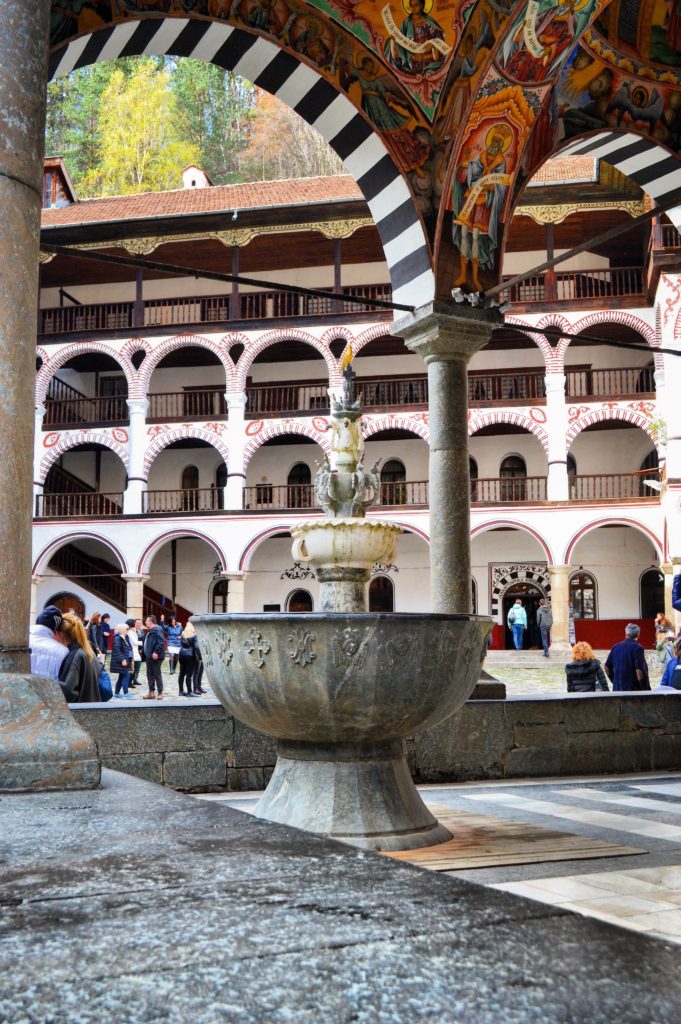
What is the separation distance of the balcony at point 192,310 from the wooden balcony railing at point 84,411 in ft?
6.44

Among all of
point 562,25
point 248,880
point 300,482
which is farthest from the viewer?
point 300,482

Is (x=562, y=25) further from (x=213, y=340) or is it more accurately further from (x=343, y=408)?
(x=213, y=340)

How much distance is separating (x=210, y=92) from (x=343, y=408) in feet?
156

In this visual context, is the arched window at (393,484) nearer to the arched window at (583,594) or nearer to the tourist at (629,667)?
the arched window at (583,594)

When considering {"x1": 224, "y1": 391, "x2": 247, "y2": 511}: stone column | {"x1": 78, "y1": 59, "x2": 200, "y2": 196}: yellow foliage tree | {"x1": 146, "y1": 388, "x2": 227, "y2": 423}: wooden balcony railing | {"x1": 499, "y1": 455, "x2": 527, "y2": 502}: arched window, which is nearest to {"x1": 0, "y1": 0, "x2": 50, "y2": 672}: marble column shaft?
{"x1": 224, "y1": 391, "x2": 247, "y2": 511}: stone column

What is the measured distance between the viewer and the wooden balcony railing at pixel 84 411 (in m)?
28.8

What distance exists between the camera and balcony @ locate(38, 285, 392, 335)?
28281 mm

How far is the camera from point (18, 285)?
11.6 ft

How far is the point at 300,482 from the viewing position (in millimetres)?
30344

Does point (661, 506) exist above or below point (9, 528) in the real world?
above

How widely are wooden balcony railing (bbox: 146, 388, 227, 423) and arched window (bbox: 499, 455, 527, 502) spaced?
26.2 feet

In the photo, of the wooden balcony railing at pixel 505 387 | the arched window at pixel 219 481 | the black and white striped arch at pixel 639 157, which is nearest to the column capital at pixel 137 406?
the arched window at pixel 219 481

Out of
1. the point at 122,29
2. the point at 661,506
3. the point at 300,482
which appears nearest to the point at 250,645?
the point at 122,29

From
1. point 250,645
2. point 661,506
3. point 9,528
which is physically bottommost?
point 250,645
